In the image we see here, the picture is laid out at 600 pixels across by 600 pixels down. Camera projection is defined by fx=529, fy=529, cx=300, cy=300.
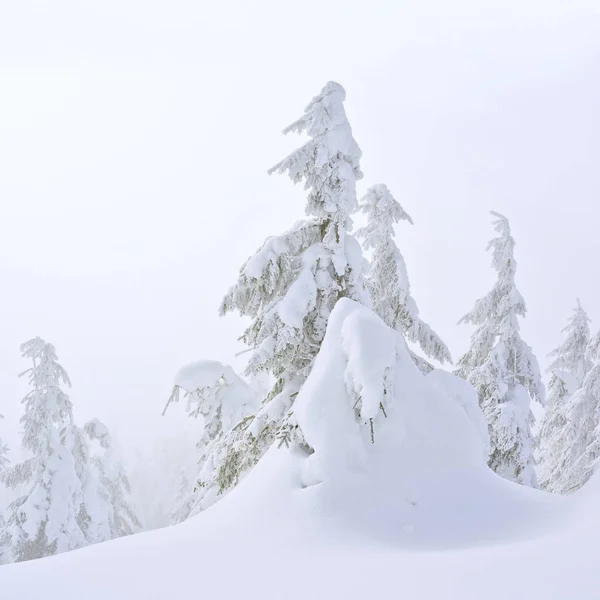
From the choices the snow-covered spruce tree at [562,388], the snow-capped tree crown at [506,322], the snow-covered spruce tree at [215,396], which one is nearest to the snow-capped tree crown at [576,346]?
the snow-covered spruce tree at [562,388]

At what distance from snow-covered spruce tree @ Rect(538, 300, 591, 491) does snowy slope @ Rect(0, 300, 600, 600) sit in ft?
43.1

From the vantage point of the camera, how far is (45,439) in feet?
59.5

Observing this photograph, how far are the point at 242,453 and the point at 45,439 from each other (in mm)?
12093

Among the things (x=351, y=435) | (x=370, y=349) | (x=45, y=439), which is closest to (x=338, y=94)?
(x=370, y=349)

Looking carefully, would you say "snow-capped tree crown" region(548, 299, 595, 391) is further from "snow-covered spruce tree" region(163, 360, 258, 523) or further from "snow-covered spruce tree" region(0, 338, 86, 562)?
"snow-covered spruce tree" region(0, 338, 86, 562)

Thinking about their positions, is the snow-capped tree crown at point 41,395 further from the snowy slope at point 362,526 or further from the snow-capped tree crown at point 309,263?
the snowy slope at point 362,526

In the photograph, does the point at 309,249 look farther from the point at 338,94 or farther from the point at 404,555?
the point at 404,555

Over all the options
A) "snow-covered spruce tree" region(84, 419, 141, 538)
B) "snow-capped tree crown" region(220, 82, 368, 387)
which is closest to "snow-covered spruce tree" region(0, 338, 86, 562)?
"snow-covered spruce tree" region(84, 419, 141, 538)

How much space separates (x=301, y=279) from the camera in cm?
873

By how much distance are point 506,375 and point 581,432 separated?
3.81 metres

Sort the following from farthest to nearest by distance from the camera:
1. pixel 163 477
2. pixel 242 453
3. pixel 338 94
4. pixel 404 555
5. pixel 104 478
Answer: pixel 163 477, pixel 104 478, pixel 338 94, pixel 242 453, pixel 404 555

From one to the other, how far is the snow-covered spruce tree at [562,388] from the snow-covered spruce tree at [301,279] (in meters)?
12.0

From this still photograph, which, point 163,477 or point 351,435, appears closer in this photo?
point 351,435

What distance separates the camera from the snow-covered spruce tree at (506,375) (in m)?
14.9
